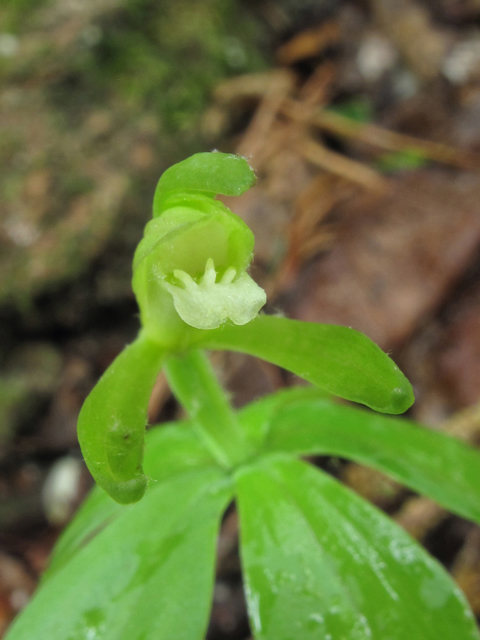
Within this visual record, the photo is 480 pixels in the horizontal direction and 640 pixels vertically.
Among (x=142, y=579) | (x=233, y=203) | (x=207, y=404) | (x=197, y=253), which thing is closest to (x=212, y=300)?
(x=197, y=253)

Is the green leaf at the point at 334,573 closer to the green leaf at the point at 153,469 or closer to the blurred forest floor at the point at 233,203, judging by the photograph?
the green leaf at the point at 153,469

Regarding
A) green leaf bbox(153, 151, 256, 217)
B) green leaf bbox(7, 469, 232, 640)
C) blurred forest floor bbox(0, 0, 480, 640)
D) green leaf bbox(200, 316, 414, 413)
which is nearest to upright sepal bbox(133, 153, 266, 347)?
green leaf bbox(153, 151, 256, 217)

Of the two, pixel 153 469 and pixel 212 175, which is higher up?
pixel 212 175

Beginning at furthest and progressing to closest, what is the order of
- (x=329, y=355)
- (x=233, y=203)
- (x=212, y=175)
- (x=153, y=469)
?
(x=233, y=203) → (x=153, y=469) → (x=329, y=355) → (x=212, y=175)

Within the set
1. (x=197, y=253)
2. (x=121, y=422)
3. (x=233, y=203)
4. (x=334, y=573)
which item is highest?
(x=233, y=203)

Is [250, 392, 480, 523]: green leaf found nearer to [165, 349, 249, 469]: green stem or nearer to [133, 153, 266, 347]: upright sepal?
[165, 349, 249, 469]: green stem

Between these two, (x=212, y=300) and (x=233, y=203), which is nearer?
(x=212, y=300)

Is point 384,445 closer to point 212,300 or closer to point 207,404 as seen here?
point 207,404

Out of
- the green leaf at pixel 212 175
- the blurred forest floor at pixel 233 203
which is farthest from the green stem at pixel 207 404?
the blurred forest floor at pixel 233 203

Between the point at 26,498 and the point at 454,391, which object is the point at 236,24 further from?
the point at 26,498
